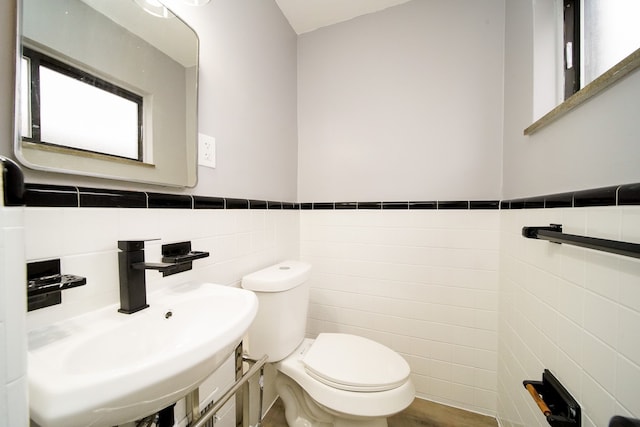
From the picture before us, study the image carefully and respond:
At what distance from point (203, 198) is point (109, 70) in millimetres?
438

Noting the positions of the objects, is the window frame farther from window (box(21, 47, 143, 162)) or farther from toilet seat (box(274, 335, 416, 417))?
window (box(21, 47, 143, 162))

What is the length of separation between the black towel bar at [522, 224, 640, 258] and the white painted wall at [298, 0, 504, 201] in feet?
1.90

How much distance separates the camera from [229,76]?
40.6 inches

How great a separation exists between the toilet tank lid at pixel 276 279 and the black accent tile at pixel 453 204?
0.84 metres

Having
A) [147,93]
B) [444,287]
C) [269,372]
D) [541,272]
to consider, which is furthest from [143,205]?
[444,287]

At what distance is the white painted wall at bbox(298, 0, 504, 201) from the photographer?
1254 mm

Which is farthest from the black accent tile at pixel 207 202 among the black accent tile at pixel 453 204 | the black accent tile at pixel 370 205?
the black accent tile at pixel 453 204

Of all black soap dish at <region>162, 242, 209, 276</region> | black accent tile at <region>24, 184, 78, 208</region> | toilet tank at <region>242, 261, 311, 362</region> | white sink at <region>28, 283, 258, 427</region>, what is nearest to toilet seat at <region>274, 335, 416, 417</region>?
toilet tank at <region>242, 261, 311, 362</region>

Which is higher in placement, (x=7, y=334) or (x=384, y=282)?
(x=7, y=334)

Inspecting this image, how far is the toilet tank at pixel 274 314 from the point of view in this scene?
1.00m

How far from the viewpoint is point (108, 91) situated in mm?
629

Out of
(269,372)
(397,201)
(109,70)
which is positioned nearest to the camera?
(109,70)

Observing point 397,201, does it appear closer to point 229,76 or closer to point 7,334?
point 229,76

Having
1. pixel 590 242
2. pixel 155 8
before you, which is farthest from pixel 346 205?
pixel 155 8
